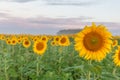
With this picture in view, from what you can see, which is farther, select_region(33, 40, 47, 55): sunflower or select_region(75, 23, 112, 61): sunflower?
select_region(33, 40, 47, 55): sunflower

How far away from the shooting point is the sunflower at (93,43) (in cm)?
389

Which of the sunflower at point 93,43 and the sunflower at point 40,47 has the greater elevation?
the sunflower at point 93,43

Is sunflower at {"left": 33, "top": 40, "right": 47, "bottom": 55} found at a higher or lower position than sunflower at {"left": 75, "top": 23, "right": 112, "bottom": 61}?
lower

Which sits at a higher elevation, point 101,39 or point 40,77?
point 101,39

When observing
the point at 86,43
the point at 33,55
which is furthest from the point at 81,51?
the point at 33,55

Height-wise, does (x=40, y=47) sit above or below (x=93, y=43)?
below

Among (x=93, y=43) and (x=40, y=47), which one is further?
(x=40, y=47)

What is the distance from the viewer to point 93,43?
152 inches

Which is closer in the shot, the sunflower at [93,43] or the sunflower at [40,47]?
the sunflower at [93,43]

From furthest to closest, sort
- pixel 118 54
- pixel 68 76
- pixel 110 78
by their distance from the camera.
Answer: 1. pixel 68 76
2. pixel 118 54
3. pixel 110 78

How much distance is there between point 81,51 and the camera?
155 inches

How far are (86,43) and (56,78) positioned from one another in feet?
10.3

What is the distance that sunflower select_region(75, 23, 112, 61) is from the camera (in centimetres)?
389

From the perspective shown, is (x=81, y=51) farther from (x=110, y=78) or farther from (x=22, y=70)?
(x=22, y=70)
